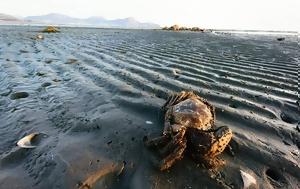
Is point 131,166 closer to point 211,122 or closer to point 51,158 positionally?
point 51,158

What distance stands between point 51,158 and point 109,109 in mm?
2100

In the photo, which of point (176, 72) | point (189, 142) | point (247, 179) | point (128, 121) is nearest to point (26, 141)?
point (128, 121)

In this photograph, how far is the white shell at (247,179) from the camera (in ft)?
12.9

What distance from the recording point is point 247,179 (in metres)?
4.01

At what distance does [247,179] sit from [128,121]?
8.20 feet

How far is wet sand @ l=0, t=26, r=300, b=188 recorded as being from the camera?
13.3ft

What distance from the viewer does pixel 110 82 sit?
26.7 ft

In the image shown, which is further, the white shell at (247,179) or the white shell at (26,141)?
the white shell at (26,141)

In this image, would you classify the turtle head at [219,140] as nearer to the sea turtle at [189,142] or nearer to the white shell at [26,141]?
the sea turtle at [189,142]

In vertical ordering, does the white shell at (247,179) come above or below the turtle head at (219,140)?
below

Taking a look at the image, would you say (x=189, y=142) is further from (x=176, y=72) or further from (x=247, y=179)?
(x=176, y=72)

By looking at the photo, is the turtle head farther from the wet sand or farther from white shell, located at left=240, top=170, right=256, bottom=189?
white shell, located at left=240, top=170, right=256, bottom=189

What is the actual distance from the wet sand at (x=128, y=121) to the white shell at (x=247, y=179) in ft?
0.25

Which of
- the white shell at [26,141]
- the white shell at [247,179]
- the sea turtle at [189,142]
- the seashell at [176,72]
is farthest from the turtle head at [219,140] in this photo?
the seashell at [176,72]
